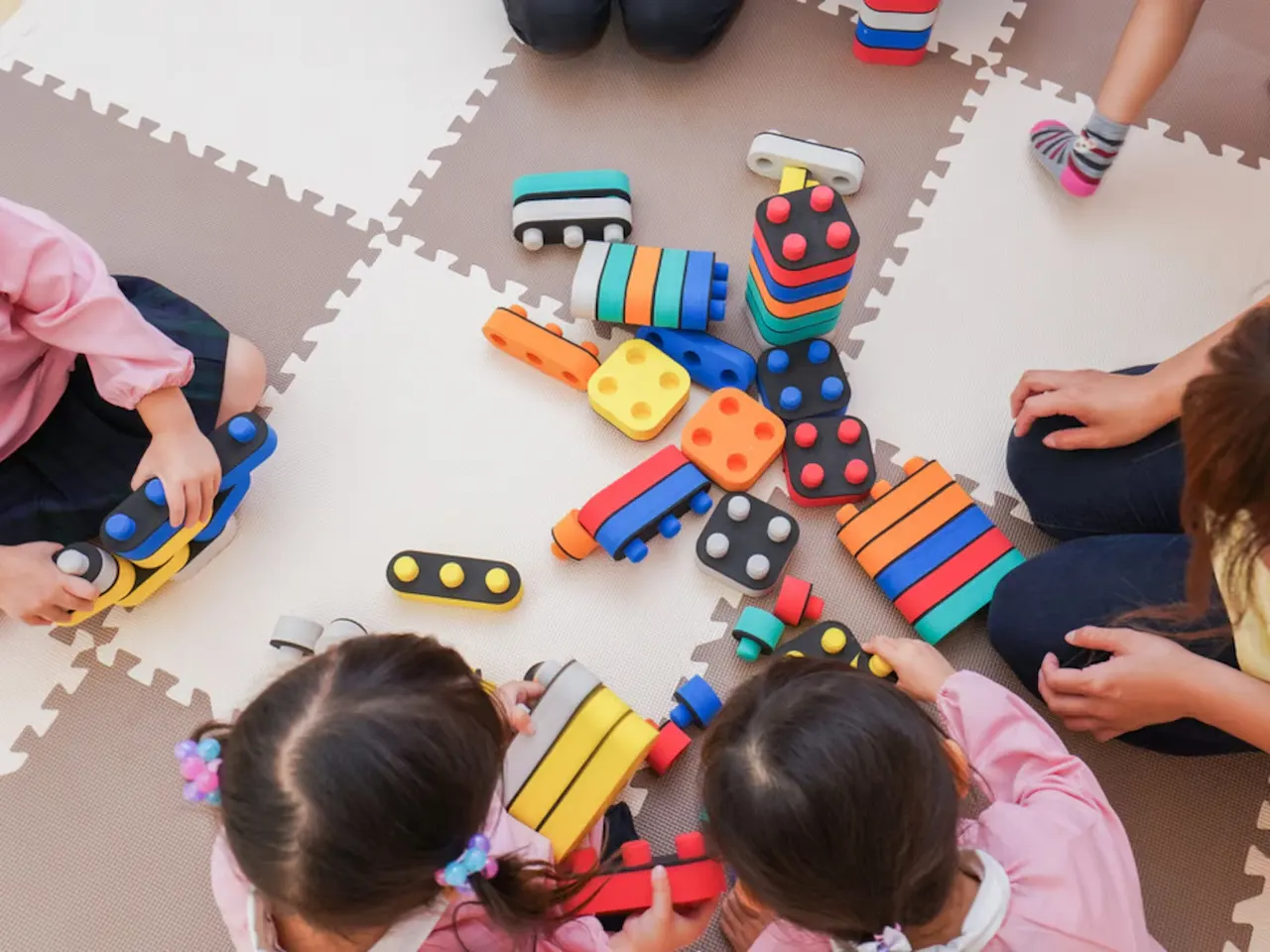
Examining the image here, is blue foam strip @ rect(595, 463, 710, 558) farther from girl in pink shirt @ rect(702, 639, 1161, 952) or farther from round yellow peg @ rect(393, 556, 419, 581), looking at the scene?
girl in pink shirt @ rect(702, 639, 1161, 952)

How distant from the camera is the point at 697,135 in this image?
1.30 metres

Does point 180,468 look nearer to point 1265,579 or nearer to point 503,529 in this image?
point 503,529

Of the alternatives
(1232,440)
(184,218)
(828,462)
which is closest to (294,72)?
(184,218)

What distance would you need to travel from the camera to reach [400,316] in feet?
3.96

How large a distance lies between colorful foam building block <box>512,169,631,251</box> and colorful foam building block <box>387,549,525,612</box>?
1.34 ft

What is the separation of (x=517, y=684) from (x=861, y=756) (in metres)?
0.42

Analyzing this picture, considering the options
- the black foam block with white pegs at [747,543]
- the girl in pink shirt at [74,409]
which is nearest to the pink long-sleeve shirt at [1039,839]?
the black foam block with white pegs at [747,543]

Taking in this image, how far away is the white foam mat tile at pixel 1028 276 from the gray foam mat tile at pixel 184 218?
0.66 meters

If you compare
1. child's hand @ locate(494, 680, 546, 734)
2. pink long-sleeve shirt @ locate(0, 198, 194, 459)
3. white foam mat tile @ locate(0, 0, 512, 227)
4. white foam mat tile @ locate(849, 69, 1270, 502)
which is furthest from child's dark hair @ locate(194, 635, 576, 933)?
white foam mat tile @ locate(0, 0, 512, 227)

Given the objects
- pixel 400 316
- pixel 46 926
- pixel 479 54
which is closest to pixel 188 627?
pixel 46 926

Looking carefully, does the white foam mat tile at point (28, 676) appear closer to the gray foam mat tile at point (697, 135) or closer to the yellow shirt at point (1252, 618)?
the gray foam mat tile at point (697, 135)

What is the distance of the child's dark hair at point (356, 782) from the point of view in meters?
0.64

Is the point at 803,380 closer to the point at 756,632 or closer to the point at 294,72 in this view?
the point at 756,632

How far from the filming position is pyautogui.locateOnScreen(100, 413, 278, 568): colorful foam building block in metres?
0.95
